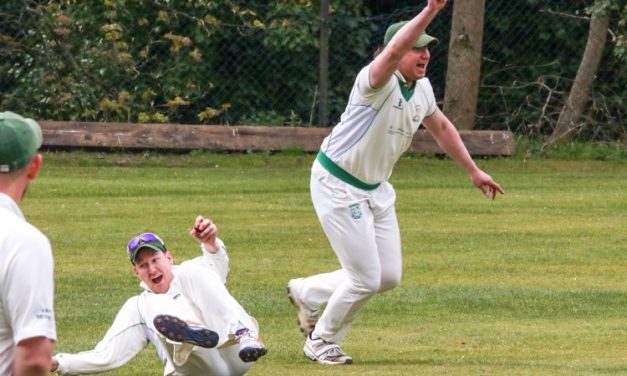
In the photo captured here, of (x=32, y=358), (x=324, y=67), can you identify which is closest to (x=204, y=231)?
(x=32, y=358)

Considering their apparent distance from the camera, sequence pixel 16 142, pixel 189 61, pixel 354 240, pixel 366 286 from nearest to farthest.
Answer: pixel 16 142
pixel 354 240
pixel 366 286
pixel 189 61

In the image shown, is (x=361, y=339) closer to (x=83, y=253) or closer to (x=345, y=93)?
(x=83, y=253)

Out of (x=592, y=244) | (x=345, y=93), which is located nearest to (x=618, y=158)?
(x=345, y=93)

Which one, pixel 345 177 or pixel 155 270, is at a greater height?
pixel 345 177

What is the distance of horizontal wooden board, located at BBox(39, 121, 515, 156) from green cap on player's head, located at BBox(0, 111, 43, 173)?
1578 centimetres

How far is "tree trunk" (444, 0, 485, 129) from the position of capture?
70.7ft

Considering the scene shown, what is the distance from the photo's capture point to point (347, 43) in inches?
850

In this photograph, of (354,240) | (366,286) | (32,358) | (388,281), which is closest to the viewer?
(32,358)

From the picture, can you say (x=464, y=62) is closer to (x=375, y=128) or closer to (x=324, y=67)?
(x=324, y=67)

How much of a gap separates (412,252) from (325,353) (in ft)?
16.7

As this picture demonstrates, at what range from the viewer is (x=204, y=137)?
20.6 meters

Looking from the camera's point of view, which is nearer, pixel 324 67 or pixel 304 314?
pixel 304 314

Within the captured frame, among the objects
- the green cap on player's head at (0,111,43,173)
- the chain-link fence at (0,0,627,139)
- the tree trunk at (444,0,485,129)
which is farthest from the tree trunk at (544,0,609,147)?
the green cap on player's head at (0,111,43,173)

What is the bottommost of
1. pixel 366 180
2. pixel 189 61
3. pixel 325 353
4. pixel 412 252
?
pixel 412 252
